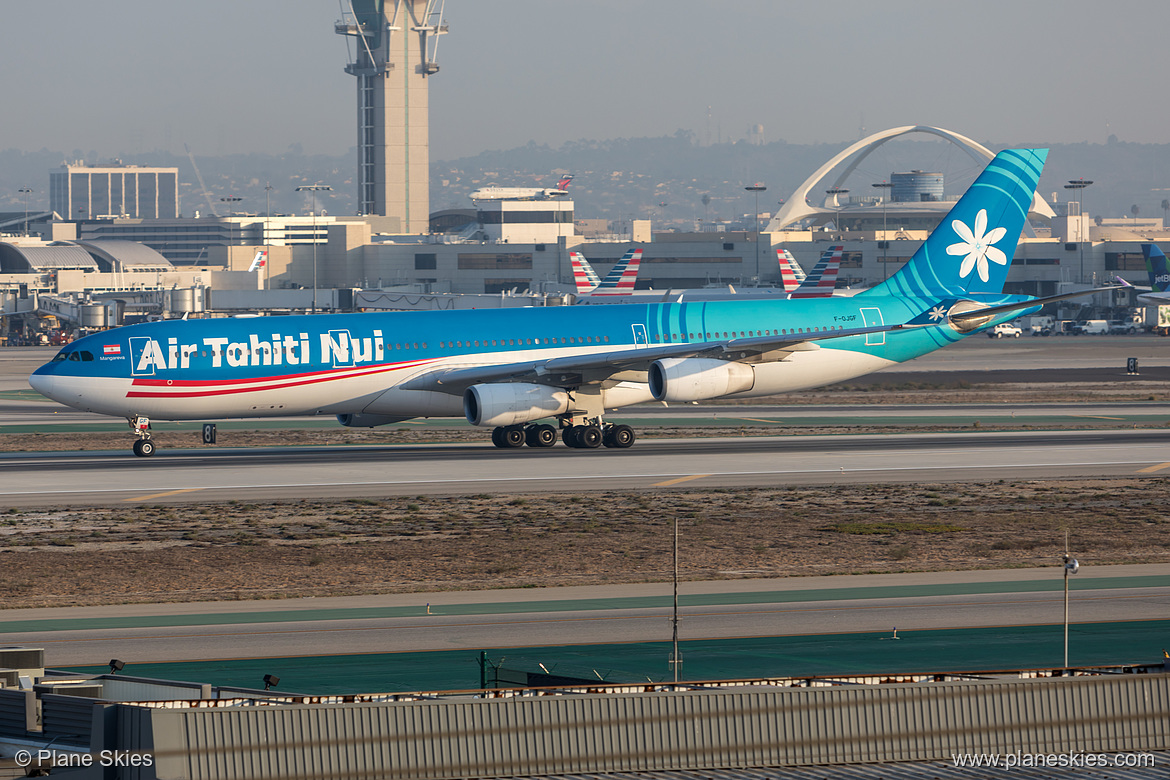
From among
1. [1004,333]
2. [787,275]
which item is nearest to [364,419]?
[787,275]

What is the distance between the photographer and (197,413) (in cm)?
4700

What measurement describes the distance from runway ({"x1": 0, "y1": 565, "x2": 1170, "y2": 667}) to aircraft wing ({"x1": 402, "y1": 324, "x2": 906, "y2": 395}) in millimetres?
20312

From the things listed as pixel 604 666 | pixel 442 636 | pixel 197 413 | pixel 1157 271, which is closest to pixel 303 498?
pixel 197 413

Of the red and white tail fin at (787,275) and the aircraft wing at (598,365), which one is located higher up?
the red and white tail fin at (787,275)

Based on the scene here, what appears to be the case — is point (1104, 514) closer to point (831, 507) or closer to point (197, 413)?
point (831, 507)

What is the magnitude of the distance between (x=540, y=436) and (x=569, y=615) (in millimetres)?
25687

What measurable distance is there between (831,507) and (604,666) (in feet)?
57.8

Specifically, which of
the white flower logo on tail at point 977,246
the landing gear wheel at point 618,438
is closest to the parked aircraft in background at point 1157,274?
the white flower logo on tail at point 977,246

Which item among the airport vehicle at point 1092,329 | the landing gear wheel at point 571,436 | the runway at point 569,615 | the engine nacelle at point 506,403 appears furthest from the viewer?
the airport vehicle at point 1092,329

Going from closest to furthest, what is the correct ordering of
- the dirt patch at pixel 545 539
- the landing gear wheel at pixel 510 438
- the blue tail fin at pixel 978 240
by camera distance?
the dirt patch at pixel 545 539 < the landing gear wheel at pixel 510 438 < the blue tail fin at pixel 978 240

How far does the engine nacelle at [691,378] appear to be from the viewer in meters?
48.6

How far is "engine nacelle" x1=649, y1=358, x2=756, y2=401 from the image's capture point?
48.6 meters

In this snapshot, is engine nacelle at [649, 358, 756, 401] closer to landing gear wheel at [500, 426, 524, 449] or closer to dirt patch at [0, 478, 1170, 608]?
landing gear wheel at [500, 426, 524, 449]

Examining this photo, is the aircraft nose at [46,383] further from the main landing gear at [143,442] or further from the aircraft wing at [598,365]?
the aircraft wing at [598,365]
